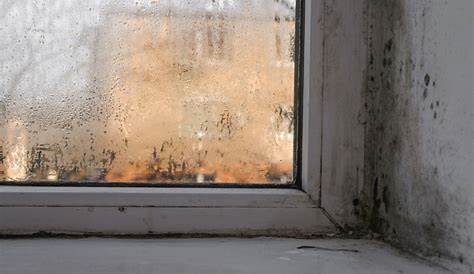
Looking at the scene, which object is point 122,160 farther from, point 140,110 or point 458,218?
point 458,218

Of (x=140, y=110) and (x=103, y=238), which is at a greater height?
(x=140, y=110)

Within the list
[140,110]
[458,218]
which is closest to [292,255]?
[458,218]

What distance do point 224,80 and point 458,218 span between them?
0.42 m

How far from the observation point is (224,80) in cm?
86

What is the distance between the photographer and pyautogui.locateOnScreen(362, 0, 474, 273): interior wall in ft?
1.91

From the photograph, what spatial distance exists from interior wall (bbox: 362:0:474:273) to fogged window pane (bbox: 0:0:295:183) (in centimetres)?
14

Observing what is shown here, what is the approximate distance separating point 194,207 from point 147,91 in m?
0.20

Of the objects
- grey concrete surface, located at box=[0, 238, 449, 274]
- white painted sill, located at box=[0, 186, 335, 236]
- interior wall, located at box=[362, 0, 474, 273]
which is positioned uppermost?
interior wall, located at box=[362, 0, 474, 273]

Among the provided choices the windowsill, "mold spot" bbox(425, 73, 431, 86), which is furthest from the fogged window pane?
"mold spot" bbox(425, 73, 431, 86)

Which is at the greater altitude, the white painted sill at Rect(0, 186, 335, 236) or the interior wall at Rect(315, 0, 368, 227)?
the interior wall at Rect(315, 0, 368, 227)

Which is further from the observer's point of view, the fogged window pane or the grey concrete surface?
the fogged window pane

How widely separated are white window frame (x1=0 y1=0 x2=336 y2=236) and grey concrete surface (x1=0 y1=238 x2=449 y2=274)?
0.09 feet

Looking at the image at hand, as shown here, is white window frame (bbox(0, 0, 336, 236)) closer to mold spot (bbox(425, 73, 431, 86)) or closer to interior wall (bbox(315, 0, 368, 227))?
interior wall (bbox(315, 0, 368, 227))

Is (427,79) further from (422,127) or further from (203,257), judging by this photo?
(203,257)
